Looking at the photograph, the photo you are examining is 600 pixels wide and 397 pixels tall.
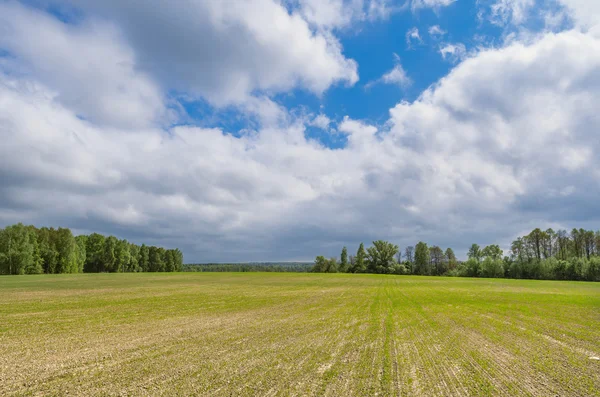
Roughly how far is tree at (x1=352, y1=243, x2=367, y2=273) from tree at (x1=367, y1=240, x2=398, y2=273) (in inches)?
68.4

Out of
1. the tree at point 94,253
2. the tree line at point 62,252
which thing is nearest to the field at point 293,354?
the tree line at point 62,252

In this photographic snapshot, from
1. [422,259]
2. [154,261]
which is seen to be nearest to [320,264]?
[422,259]

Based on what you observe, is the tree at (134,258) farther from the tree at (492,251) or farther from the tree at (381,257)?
the tree at (492,251)

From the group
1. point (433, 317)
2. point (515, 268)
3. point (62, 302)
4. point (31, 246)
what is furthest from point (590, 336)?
point (31, 246)

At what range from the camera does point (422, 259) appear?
14800 centimetres

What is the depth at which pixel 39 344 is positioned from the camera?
14039 mm

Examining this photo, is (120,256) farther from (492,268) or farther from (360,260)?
(492,268)

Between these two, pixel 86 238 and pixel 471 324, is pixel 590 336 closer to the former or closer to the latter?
pixel 471 324

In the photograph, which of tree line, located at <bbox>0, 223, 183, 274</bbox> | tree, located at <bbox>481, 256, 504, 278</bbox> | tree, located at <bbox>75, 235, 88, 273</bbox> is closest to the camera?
tree line, located at <bbox>0, 223, 183, 274</bbox>

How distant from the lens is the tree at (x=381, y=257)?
138375mm

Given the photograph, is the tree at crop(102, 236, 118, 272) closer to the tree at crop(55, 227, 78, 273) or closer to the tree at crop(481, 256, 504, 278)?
the tree at crop(55, 227, 78, 273)

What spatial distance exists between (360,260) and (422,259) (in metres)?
29.6

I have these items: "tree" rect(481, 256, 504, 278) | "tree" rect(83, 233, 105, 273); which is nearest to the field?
"tree" rect(481, 256, 504, 278)

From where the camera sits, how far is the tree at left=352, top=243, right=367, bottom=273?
463 feet
